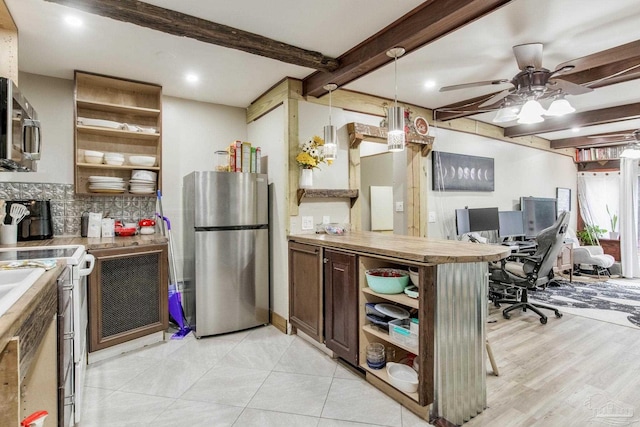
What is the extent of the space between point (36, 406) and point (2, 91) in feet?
4.74

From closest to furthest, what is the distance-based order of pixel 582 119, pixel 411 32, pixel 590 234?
pixel 411 32, pixel 582 119, pixel 590 234

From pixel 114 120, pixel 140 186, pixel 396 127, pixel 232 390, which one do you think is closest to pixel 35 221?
pixel 140 186

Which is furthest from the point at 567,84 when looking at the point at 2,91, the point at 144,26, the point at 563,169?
the point at 563,169

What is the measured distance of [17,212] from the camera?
2625 mm

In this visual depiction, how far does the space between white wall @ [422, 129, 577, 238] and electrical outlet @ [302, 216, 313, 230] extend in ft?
5.79

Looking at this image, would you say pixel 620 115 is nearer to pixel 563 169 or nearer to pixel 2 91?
pixel 563 169

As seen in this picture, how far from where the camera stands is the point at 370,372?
2.22 metres

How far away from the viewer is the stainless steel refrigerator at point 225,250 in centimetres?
304

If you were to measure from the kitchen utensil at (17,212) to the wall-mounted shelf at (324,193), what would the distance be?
86.9 inches

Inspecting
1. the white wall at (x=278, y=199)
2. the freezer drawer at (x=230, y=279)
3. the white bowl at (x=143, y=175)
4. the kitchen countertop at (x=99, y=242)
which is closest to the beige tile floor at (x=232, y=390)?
the freezer drawer at (x=230, y=279)

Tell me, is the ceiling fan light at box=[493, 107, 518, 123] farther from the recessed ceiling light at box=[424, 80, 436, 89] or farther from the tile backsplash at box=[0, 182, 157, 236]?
the tile backsplash at box=[0, 182, 157, 236]

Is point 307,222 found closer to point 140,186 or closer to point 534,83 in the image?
point 140,186

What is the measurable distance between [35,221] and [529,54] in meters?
4.07

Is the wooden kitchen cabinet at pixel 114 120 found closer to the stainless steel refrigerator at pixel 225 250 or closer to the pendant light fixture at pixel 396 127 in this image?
the stainless steel refrigerator at pixel 225 250
